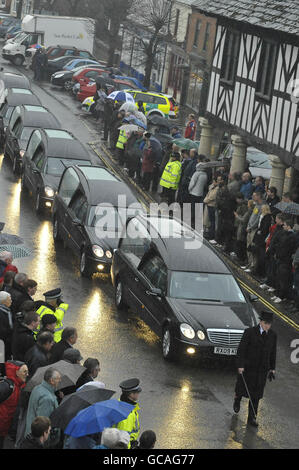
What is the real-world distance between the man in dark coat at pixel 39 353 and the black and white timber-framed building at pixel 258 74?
13.8 meters

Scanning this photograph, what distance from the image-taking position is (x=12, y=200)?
27.1 meters

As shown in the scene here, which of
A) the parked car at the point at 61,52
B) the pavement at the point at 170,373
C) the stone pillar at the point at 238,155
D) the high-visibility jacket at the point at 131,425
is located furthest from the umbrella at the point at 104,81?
the high-visibility jacket at the point at 131,425

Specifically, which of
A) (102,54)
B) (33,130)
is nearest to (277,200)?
(33,130)

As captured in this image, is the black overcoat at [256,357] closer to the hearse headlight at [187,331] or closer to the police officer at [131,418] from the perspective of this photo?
the hearse headlight at [187,331]

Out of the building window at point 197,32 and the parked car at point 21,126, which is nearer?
the parked car at point 21,126

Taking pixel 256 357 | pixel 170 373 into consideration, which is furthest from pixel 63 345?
pixel 170 373

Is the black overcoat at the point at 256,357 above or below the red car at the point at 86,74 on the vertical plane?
above

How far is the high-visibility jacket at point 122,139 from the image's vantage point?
33250 millimetres

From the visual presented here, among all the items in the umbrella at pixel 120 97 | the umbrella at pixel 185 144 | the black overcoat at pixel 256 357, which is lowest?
the umbrella at pixel 120 97

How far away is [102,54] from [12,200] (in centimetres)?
5110

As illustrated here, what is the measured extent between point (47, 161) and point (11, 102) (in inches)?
395

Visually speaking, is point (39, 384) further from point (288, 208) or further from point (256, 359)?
point (288, 208)

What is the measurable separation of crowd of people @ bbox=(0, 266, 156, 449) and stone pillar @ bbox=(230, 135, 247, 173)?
15347 millimetres

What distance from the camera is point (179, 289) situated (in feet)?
55.5
